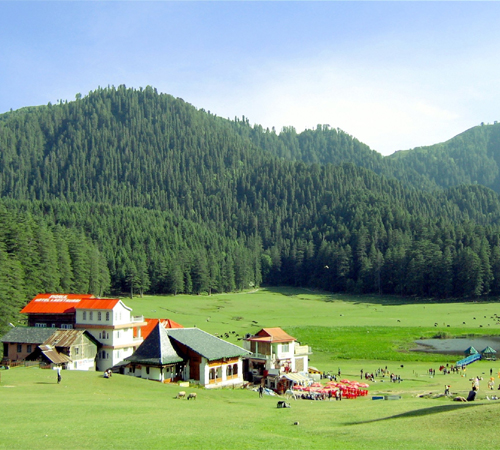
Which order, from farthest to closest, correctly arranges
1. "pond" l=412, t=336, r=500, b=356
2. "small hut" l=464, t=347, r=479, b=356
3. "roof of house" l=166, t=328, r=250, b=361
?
"pond" l=412, t=336, r=500, b=356 → "small hut" l=464, t=347, r=479, b=356 → "roof of house" l=166, t=328, r=250, b=361

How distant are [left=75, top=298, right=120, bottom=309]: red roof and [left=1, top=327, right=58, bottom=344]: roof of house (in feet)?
13.8

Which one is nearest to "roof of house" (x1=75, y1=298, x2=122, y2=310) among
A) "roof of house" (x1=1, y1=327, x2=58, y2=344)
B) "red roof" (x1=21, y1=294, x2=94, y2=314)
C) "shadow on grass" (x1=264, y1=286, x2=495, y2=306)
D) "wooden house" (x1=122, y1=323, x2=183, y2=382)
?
"red roof" (x1=21, y1=294, x2=94, y2=314)

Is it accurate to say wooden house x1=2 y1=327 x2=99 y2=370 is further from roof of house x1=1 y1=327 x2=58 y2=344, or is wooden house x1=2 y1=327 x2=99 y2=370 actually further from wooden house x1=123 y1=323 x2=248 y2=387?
wooden house x1=123 y1=323 x2=248 y2=387

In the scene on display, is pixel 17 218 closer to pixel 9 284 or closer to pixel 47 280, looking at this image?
pixel 47 280

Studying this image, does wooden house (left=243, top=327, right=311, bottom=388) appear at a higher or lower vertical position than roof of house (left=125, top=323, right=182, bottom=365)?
lower

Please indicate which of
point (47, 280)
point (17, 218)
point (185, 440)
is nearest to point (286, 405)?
point (185, 440)

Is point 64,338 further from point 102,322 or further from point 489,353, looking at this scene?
point 489,353

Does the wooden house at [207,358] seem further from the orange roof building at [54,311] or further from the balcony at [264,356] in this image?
the orange roof building at [54,311]

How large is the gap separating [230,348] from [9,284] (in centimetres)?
3822

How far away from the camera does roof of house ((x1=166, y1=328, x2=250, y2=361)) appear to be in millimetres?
57469

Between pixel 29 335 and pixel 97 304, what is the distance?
8.38 meters

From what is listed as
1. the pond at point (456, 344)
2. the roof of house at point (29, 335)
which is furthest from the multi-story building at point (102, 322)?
the pond at point (456, 344)

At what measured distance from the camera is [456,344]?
88125mm

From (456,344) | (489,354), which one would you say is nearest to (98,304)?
(489,354)
